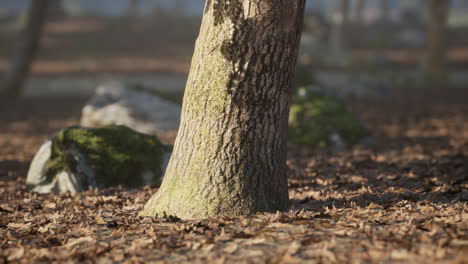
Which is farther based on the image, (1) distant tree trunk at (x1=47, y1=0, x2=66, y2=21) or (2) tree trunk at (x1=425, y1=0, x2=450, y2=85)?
(1) distant tree trunk at (x1=47, y1=0, x2=66, y2=21)

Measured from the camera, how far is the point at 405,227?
3830 millimetres

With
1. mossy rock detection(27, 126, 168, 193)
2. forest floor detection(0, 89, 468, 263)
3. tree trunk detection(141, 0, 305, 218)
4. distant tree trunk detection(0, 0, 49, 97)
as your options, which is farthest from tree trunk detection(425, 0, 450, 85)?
tree trunk detection(141, 0, 305, 218)

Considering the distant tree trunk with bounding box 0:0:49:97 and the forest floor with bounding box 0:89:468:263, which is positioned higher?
the distant tree trunk with bounding box 0:0:49:97

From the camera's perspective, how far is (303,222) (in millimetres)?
4203

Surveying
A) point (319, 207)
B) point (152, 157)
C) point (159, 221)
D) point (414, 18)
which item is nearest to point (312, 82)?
point (152, 157)

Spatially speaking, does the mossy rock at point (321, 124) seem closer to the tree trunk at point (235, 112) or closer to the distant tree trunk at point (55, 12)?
the tree trunk at point (235, 112)

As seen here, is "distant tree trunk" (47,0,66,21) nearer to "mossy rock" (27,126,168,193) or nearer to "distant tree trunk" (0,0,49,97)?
"distant tree trunk" (0,0,49,97)

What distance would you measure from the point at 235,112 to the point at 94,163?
2855mm

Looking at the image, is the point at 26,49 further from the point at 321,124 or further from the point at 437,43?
the point at 437,43

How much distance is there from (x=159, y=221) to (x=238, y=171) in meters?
0.89

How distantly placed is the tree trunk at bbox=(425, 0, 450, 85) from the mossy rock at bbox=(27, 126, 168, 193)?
14.8 metres

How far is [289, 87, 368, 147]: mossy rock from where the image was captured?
9.11 m

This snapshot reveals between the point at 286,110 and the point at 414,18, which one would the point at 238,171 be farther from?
the point at 414,18

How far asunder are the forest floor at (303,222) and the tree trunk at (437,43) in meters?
10.8
